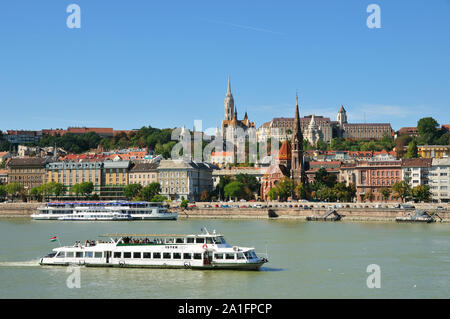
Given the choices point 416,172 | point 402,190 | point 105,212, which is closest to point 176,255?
point 105,212

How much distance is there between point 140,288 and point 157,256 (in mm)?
4827

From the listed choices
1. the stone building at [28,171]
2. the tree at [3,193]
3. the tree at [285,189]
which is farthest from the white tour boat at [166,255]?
the stone building at [28,171]

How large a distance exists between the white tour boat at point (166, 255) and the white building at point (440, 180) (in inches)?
2469

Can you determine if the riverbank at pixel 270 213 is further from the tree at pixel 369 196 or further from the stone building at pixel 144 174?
the stone building at pixel 144 174

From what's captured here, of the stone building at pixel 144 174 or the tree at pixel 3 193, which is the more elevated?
the stone building at pixel 144 174

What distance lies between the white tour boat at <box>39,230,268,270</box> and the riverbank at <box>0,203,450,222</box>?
133ft

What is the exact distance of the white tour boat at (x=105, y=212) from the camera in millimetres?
74125

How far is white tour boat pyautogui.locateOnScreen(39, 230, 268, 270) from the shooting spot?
30339 millimetres

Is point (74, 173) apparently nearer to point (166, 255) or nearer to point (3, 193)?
point (3, 193)

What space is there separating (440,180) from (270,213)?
24876mm

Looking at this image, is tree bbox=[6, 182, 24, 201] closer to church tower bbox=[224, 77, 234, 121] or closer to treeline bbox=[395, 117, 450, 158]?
treeline bbox=[395, 117, 450, 158]

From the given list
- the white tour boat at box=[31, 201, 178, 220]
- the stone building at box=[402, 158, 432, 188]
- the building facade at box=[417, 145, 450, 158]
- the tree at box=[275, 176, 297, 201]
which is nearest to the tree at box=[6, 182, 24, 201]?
the white tour boat at box=[31, 201, 178, 220]

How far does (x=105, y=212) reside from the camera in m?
74.8
